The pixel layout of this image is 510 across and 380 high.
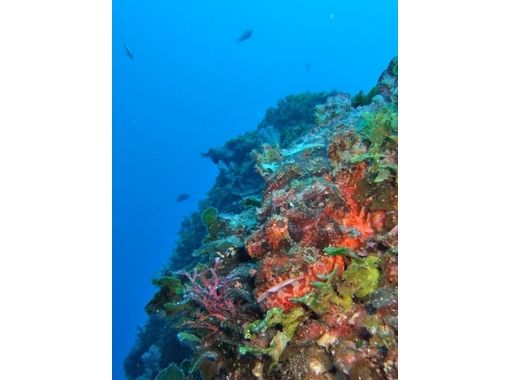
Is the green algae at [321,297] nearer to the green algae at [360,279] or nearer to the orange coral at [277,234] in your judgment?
the green algae at [360,279]

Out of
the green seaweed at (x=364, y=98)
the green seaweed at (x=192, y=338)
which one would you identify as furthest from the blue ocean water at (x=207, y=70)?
the green seaweed at (x=192, y=338)

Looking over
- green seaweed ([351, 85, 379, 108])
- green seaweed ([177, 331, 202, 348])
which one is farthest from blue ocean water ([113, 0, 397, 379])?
green seaweed ([177, 331, 202, 348])

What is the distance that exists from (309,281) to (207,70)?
9208 cm

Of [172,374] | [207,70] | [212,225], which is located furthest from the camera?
[207,70]

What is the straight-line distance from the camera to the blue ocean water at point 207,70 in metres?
78.7

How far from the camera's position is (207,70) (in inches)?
3536

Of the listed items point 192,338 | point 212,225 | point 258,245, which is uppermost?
point 212,225

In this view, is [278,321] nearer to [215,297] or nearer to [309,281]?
[309,281]

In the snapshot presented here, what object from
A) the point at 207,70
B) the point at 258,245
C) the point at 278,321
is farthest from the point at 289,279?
the point at 207,70

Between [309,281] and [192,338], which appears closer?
[309,281]

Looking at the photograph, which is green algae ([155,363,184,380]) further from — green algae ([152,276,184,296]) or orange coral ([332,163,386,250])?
orange coral ([332,163,386,250])

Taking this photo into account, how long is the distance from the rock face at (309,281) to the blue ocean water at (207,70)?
69.4 metres
